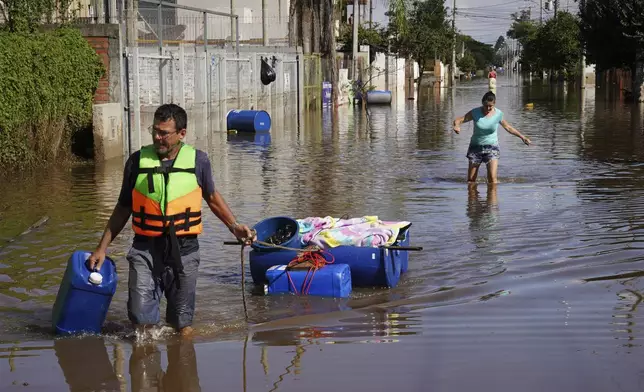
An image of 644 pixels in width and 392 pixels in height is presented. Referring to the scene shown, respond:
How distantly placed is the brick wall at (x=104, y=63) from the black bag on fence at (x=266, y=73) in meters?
13.5

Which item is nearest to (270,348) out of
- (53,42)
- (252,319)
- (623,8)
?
(252,319)

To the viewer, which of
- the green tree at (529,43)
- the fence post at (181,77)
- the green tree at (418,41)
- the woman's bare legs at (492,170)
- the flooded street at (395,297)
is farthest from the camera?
the green tree at (529,43)

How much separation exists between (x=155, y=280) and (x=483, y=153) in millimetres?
9001

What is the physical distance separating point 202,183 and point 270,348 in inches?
46.5

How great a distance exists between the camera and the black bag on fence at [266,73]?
105ft

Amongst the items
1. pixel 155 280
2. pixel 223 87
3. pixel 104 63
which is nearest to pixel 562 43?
pixel 223 87

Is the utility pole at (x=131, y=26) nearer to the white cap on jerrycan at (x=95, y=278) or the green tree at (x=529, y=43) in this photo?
the white cap on jerrycan at (x=95, y=278)

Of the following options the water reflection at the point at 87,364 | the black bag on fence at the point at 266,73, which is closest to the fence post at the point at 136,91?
the black bag on fence at the point at 266,73

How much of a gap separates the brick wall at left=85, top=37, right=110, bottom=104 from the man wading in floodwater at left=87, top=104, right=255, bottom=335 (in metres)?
12.7

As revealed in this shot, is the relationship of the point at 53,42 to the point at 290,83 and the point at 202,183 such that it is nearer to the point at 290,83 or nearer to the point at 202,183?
the point at 202,183

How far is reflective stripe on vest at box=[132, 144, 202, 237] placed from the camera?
6.16m

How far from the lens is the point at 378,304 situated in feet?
25.3

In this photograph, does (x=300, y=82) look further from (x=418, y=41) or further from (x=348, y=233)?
(x=418, y=41)

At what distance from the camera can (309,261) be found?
8070 millimetres
